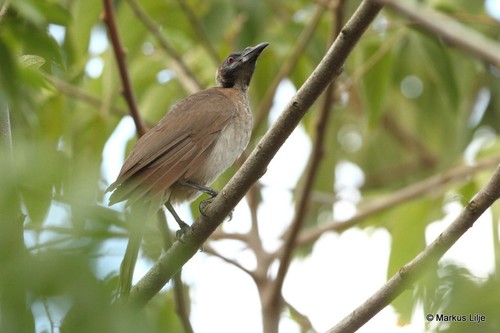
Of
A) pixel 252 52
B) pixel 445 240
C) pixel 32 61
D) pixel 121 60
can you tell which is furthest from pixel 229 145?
pixel 32 61

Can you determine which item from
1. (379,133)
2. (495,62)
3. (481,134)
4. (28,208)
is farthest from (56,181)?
(379,133)

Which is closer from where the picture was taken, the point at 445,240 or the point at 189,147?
the point at 445,240

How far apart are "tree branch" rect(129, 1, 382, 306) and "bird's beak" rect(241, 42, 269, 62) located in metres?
2.44

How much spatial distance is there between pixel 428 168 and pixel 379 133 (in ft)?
2.25

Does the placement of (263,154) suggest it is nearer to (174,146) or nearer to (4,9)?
(4,9)

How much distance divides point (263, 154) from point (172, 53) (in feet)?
7.48

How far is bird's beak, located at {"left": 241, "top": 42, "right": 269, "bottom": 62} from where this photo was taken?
603cm

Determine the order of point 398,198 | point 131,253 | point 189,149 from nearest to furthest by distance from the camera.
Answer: point 131,253 < point 189,149 < point 398,198

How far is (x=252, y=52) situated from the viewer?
6.16 meters

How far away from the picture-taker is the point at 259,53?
20.3 feet

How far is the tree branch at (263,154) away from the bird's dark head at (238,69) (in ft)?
8.61

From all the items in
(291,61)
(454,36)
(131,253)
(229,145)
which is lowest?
(131,253)

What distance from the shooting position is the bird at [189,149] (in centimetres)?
453

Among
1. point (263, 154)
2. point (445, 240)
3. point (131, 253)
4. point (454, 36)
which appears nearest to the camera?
point (131, 253)
